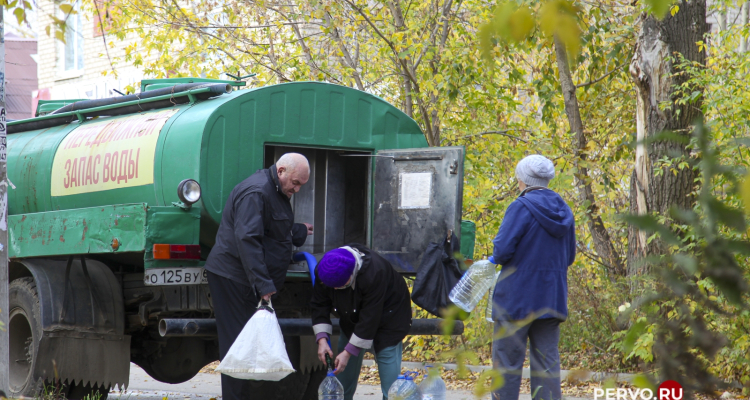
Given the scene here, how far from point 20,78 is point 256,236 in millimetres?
25822

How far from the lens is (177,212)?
5625 mm

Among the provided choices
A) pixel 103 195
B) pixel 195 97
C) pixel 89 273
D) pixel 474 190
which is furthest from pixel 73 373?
pixel 474 190

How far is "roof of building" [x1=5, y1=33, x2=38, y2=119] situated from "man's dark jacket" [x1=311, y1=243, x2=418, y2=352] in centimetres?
2363

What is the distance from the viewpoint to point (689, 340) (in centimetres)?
146

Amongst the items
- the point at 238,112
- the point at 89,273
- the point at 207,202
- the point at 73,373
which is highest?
the point at 238,112

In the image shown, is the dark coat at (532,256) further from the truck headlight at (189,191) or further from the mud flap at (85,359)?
the mud flap at (85,359)

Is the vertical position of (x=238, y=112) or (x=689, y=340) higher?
(x=238, y=112)

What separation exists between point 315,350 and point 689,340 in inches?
212

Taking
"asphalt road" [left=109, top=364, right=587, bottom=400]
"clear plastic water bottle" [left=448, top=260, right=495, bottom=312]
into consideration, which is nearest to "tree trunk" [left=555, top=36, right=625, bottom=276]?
"asphalt road" [left=109, top=364, right=587, bottom=400]

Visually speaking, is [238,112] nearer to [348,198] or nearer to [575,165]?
[348,198]

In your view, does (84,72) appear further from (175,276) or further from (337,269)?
(337,269)

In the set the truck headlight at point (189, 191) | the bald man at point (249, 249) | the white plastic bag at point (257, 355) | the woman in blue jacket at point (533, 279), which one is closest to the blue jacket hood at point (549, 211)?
the woman in blue jacket at point (533, 279)

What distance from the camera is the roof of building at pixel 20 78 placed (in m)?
27.0

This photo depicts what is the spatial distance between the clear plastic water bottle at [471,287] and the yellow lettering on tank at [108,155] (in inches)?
92.5
